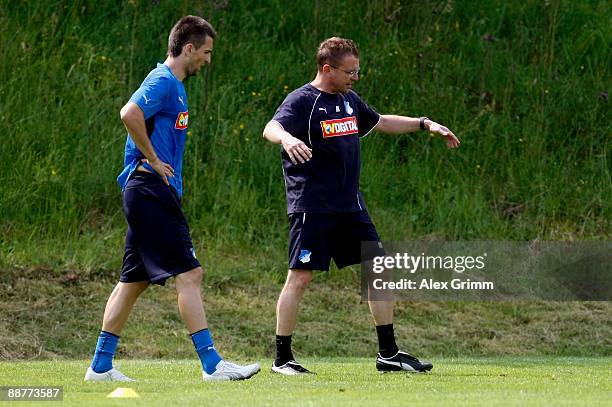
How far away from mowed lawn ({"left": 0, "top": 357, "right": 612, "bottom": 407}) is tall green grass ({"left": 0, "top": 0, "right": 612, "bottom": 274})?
15.2 feet

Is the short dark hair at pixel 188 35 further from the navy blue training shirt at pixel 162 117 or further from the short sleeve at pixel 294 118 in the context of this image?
the short sleeve at pixel 294 118

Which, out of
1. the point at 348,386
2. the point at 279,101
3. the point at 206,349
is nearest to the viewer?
the point at 348,386

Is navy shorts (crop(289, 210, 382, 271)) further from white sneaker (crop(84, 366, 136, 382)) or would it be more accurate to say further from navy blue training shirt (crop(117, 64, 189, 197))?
white sneaker (crop(84, 366, 136, 382))

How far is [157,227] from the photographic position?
294 inches

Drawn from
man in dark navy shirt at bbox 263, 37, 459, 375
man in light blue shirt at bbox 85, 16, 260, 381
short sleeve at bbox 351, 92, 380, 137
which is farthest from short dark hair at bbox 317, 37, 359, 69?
man in light blue shirt at bbox 85, 16, 260, 381

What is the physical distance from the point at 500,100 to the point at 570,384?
916 cm

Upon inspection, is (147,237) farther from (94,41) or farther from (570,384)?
(94,41)

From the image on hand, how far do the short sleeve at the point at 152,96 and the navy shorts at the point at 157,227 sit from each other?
40 centimetres

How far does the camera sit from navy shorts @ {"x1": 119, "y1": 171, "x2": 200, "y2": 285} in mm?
7457

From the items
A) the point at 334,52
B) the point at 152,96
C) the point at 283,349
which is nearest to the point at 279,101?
the point at 334,52

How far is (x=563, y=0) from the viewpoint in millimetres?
17766

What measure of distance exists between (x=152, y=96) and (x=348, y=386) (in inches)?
82.6

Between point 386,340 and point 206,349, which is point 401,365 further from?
point 206,349

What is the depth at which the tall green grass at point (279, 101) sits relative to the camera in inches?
555
